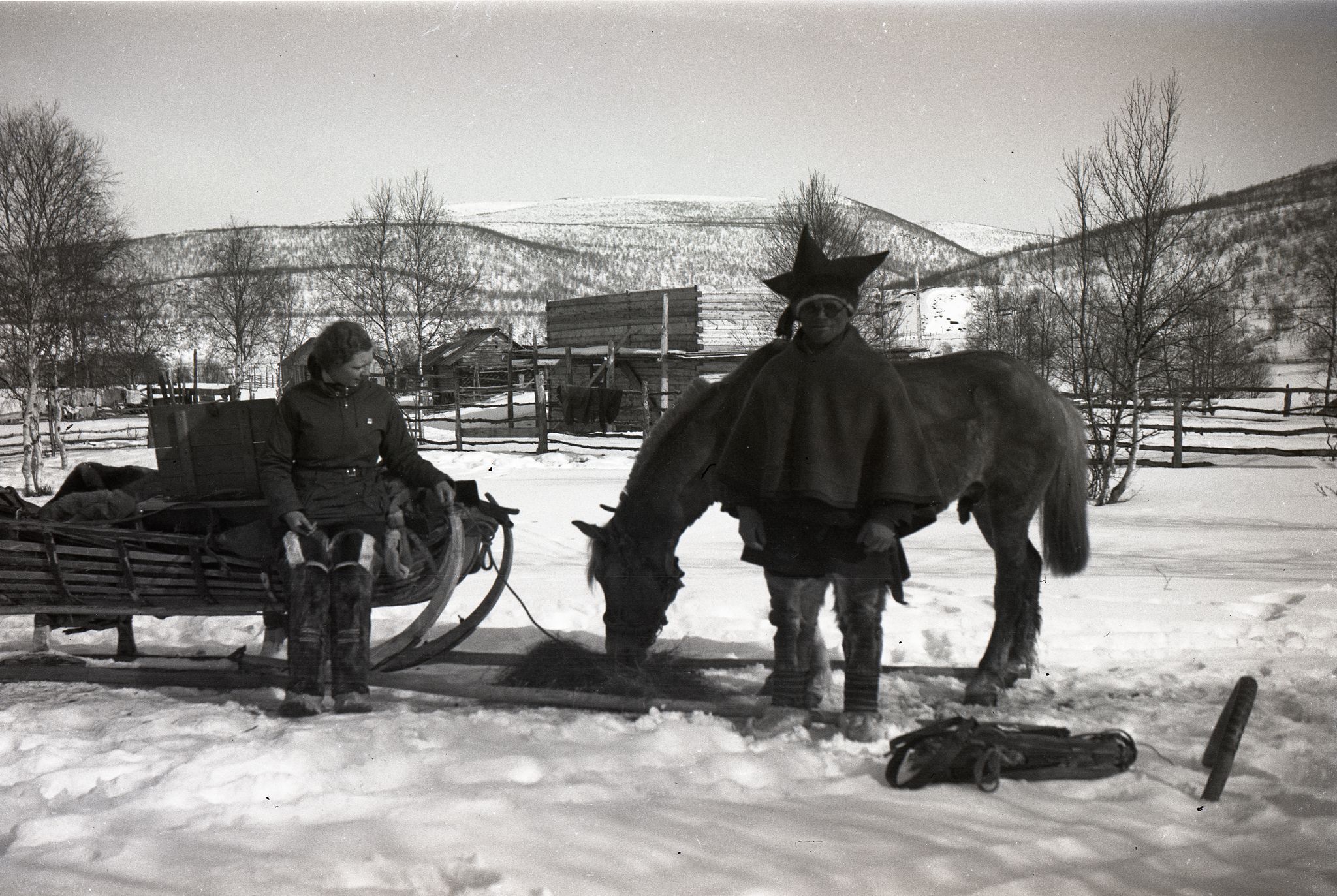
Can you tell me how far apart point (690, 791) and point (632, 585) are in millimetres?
1363

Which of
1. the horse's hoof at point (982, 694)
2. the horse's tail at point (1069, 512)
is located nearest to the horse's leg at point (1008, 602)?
the horse's hoof at point (982, 694)

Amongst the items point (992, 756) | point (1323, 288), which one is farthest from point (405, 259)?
point (992, 756)

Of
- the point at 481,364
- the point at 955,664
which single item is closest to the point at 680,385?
the point at 481,364

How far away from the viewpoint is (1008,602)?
4230mm

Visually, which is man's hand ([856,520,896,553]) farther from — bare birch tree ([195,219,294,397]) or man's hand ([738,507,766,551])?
bare birch tree ([195,219,294,397])

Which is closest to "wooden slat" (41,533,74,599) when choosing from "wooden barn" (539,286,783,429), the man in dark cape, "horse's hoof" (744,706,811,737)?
the man in dark cape

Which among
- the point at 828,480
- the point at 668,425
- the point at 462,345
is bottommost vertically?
the point at 828,480

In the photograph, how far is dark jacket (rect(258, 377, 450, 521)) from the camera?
149 inches

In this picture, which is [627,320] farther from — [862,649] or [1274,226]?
[862,649]

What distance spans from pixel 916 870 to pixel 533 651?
263 cm

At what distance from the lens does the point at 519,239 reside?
75.7 ft

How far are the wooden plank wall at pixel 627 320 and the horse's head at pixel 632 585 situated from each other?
57.9 feet

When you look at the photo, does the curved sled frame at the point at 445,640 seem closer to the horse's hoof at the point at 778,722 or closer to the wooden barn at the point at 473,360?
the horse's hoof at the point at 778,722

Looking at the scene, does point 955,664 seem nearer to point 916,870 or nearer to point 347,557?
point 916,870
